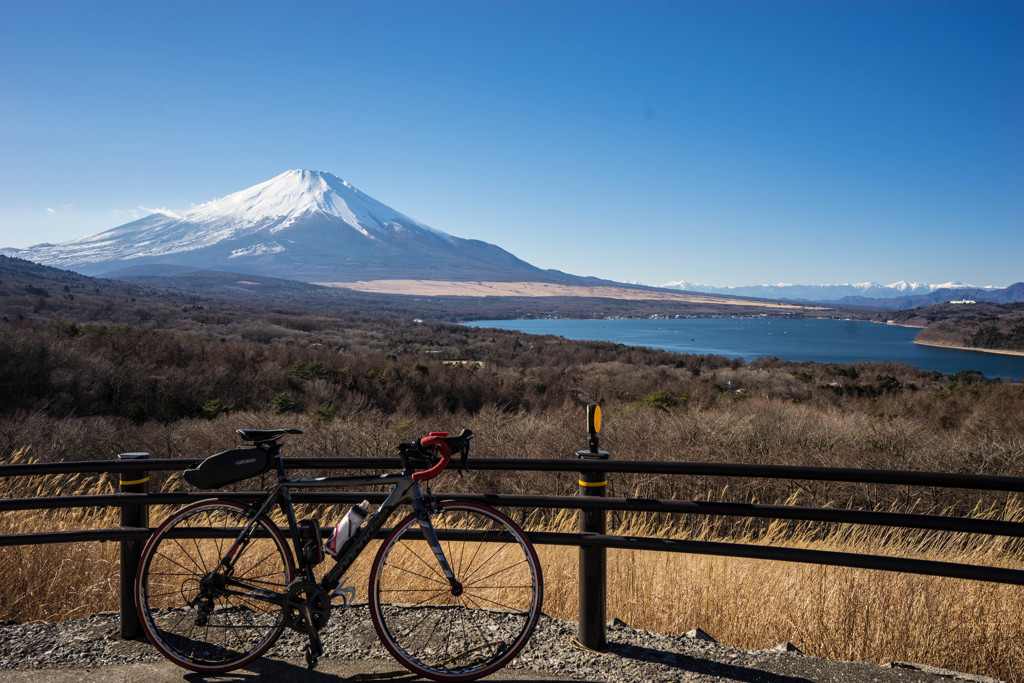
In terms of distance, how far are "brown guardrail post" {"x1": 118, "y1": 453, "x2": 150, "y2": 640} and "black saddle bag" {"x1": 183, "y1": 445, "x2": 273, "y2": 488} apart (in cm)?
97

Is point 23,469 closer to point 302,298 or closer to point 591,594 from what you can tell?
point 591,594

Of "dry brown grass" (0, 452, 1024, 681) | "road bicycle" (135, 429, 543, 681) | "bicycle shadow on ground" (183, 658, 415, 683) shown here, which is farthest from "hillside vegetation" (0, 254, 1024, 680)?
"bicycle shadow on ground" (183, 658, 415, 683)

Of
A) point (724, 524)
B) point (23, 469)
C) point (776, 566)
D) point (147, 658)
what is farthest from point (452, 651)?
point (724, 524)

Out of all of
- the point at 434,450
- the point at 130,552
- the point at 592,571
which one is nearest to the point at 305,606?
the point at 434,450

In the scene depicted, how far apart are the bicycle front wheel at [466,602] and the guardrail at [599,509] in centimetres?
24

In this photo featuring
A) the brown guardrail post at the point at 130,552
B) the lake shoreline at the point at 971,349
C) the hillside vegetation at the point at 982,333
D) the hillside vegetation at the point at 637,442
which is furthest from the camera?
the hillside vegetation at the point at 982,333

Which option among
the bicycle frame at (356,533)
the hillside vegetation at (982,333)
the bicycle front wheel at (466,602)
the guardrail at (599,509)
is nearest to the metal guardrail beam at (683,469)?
the guardrail at (599,509)

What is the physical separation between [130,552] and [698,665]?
11.2 ft

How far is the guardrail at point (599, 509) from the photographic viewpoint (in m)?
3.51

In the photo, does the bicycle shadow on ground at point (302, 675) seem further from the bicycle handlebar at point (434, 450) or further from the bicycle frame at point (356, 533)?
the bicycle handlebar at point (434, 450)

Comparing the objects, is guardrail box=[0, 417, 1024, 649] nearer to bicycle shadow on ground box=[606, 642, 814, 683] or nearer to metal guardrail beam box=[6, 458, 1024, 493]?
metal guardrail beam box=[6, 458, 1024, 493]

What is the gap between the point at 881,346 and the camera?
341 ft

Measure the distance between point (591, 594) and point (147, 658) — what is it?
254cm

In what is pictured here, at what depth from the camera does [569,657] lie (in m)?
3.67
